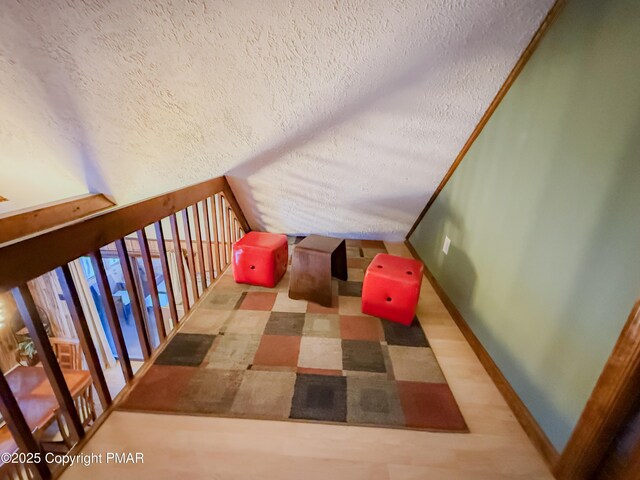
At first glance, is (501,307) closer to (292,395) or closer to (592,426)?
(592,426)

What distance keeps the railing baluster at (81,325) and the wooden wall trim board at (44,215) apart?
1084mm

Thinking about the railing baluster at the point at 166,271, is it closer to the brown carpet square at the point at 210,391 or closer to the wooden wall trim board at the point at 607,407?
the brown carpet square at the point at 210,391

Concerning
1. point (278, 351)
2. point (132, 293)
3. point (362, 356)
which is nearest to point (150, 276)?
point (132, 293)

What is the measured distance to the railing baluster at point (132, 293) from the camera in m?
1.25

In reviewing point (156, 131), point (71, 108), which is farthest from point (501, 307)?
point (71, 108)

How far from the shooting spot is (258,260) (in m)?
2.07

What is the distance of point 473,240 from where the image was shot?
1.66 m

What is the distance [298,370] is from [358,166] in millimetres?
1415

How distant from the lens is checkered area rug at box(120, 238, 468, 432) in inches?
45.9

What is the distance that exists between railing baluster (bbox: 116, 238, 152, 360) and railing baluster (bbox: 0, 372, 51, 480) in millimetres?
441

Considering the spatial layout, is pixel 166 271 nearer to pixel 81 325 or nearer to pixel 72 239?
pixel 81 325

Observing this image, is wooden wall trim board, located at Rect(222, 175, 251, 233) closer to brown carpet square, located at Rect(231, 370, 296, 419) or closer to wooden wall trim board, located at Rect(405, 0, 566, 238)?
brown carpet square, located at Rect(231, 370, 296, 419)

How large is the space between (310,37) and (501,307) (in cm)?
147

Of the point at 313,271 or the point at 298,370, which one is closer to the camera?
the point at 298,370
